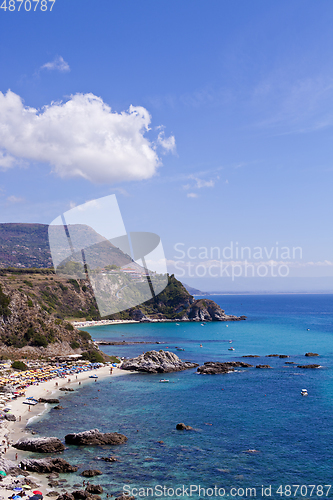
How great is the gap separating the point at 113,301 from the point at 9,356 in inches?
3292

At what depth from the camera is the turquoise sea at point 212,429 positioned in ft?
68.7

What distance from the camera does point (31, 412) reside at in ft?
110

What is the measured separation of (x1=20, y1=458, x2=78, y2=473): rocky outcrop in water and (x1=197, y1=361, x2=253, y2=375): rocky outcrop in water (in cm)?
3428

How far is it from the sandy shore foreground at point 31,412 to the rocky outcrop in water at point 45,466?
42cm

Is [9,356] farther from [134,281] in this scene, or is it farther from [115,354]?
[134,281]

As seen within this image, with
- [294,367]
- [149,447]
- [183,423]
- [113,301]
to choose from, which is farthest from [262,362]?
[113,301]

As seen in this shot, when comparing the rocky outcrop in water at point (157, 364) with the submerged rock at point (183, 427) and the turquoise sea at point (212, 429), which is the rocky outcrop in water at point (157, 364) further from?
the submerged rock at point (183, 427)

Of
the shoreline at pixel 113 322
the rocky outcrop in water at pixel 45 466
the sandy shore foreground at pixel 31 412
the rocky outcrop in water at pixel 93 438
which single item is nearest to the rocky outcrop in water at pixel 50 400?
the sandy shore foreground at pixel 31 412

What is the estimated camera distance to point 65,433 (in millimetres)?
28016

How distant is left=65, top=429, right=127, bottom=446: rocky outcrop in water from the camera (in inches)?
1021

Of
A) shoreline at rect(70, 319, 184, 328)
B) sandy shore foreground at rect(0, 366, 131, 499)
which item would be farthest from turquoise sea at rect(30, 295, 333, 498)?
shoreline at rect(70, 319, 184, 328)

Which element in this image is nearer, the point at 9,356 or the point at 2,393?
the point at 2,393

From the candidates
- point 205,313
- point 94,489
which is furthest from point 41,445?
point 205,313

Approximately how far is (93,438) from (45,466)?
534 centimetres
